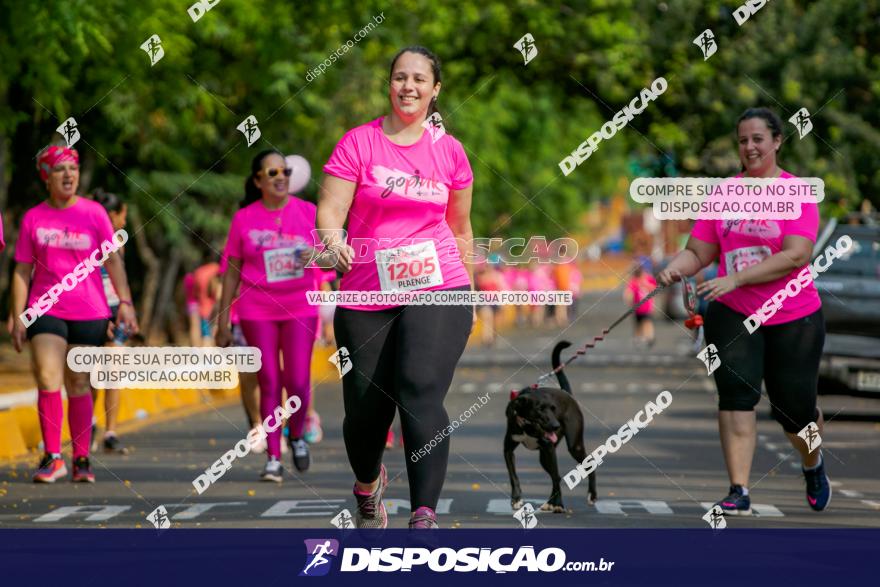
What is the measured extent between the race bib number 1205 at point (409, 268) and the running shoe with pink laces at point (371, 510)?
82 centimetres

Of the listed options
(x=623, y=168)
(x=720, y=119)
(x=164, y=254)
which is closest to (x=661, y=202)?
(x=720, y=119)

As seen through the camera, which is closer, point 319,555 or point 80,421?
point 319,555

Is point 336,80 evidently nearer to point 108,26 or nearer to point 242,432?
point 108,26

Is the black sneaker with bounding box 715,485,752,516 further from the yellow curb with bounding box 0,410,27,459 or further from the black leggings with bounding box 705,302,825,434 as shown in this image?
the yellow curb with bounding box 0,410,27,459

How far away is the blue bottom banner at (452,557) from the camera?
7.06 m

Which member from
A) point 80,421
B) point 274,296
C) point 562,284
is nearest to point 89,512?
point 80,421

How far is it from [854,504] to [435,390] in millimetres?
3660

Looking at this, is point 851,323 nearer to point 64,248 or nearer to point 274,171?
point 274,171

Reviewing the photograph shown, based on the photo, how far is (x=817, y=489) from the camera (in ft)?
32.1

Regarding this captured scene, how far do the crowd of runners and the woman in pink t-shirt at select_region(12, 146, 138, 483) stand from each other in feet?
0.04

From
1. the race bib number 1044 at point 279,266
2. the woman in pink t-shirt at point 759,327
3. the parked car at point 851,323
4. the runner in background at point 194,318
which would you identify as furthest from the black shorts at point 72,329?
the runner in background at point 194,318

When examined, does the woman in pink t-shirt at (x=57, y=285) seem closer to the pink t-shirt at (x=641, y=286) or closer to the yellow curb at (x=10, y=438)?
the yellow curb at (x=10, y=438)

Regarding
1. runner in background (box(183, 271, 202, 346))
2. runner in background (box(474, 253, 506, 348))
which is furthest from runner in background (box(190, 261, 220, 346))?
runner in background (box(474, 253, 506, 348))

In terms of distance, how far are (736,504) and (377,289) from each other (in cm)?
280
